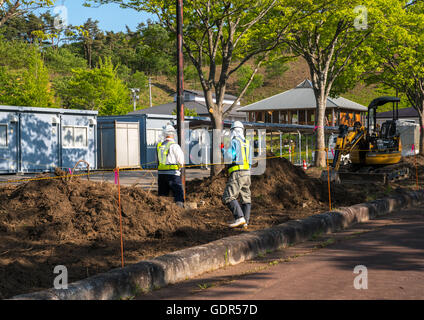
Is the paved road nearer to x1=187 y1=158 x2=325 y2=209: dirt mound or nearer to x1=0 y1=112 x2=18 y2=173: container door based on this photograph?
x1=187 y1=158 x2=325 y2=209: dirt mound

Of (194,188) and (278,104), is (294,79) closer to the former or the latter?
(278,104)

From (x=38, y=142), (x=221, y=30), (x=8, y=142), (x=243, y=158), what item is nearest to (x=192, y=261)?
(x=243, y=158)

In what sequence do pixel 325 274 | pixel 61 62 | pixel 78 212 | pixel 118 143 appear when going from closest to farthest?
pixel 325 274 → pixel 78 212 → pixel 118 143 → pixel 61 62

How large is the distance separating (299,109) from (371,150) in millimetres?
45378

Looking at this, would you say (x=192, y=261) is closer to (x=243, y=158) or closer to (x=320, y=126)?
(x=243, y=158)

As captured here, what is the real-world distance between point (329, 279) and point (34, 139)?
24.5m

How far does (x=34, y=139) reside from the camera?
28469 mm

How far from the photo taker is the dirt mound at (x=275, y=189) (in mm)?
13445

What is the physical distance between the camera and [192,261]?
287 inches

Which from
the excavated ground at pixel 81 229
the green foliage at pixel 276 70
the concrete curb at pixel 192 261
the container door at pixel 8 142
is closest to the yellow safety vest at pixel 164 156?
the excavated ground at pixel 81 229

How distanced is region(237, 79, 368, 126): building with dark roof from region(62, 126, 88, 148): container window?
35706 millimetres

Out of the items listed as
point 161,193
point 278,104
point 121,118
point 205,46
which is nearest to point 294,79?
point 278,104

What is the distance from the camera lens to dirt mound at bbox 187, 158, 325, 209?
1345cm

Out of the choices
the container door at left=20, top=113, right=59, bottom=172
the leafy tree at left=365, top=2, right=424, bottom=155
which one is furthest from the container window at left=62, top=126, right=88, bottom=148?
the leafy tree at left=365, top=2, right=424, bottom=155
